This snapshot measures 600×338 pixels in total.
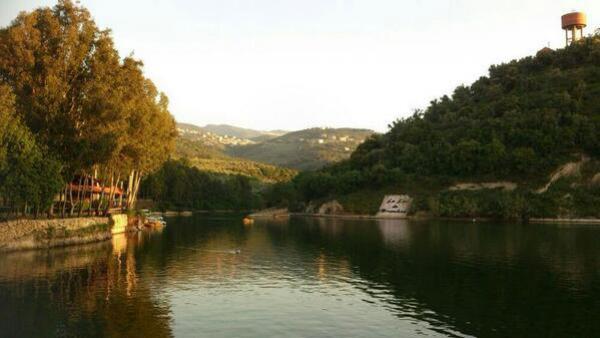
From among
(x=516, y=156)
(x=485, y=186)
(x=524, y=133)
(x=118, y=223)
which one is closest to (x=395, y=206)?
(x=485, y=186)

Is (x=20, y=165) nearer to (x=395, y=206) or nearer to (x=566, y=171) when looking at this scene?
(x=395, y=206)

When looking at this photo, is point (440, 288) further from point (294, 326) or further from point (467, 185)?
point (467, 185)

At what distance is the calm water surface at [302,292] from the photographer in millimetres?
32719

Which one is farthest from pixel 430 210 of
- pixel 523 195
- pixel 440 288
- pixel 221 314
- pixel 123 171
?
pixel 221 314

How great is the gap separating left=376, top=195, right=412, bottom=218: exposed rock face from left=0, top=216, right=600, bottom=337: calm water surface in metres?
92.5

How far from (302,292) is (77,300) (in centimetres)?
1730

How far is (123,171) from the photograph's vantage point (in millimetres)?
90938

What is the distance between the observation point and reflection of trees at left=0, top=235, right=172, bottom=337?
32.0m

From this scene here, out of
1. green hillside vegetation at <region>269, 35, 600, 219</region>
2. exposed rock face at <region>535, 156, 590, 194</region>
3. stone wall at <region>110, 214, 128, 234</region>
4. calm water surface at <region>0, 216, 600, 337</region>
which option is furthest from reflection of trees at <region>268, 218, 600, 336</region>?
exposed rock face at <region>535, 156, 590, 194</region>

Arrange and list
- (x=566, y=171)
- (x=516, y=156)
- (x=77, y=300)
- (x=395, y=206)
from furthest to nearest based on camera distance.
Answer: (x=395, y=206), (x=516, y=156), (x=566, y=171), (x=77, y=300)

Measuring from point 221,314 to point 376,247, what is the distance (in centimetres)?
4518

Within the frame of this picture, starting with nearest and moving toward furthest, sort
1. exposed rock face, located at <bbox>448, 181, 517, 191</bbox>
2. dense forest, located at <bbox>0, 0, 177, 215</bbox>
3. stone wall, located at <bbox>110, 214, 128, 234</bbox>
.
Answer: dense forest, located at <bbox>0, 0, 177, 215</bbox>
stone wall, located at <bbox>110, 214, 128, 234</bbox>
exposed rock face, located at <bbox>448, 181, 517, 191</bbox>

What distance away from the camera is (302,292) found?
44.2 metres

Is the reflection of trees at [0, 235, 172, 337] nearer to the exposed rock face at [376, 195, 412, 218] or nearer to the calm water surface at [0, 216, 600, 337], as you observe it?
the calm water surface at [0, 216, 600, 337]
